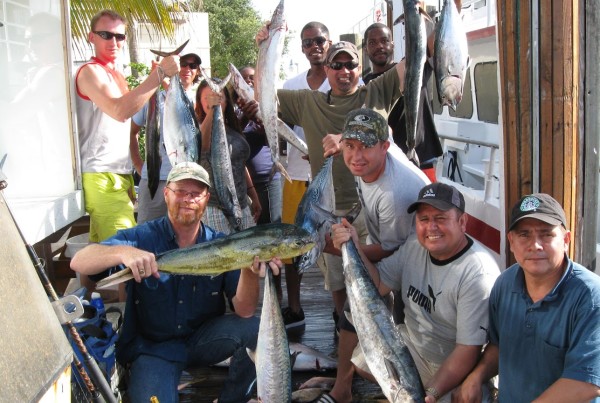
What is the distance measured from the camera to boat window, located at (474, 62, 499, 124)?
195 inches

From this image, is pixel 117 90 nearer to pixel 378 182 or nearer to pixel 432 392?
pixel 378 182

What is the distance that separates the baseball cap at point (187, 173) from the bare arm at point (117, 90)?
567 mm

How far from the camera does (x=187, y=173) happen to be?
3092 millimetres

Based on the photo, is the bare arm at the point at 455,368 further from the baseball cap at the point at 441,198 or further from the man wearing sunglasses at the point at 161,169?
the man wearing sunglasses at the point at 161,169

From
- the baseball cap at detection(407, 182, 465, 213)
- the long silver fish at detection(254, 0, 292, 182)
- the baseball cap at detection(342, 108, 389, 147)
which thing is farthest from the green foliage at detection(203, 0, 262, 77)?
the baseball cap at detection(407, 182, 465, 213)

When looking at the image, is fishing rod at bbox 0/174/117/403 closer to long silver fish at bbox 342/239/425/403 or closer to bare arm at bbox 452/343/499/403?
long silver fish at bbox 342/239/425/403

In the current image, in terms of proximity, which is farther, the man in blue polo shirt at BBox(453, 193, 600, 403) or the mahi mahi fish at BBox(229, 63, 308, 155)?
the mahi mahi fish at BBox(229, 63, 308, 155)

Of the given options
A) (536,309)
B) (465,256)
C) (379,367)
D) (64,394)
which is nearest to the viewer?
(64,394)

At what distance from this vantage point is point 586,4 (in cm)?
267

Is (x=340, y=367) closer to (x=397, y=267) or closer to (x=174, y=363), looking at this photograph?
(x=397, y=267)

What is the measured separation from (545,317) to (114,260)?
1.91 meters

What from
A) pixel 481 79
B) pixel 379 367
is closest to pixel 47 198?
pixel 379 367

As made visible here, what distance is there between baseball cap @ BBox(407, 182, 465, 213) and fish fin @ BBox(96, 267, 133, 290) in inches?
54.8

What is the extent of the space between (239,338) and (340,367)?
25.5 inches
